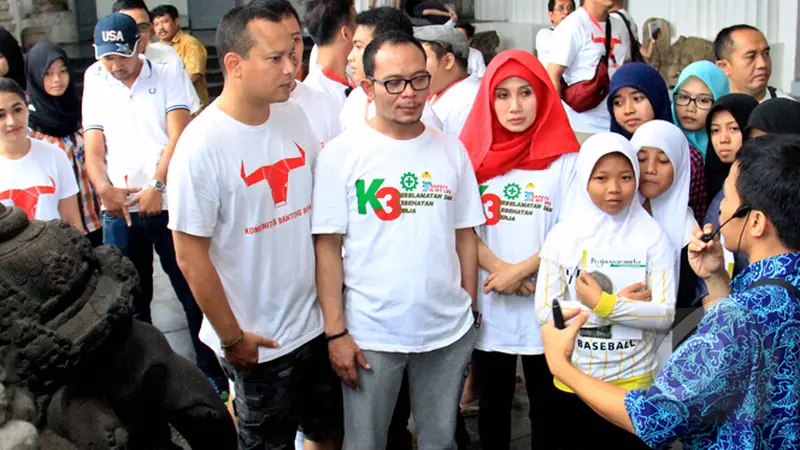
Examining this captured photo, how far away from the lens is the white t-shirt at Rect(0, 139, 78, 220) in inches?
151

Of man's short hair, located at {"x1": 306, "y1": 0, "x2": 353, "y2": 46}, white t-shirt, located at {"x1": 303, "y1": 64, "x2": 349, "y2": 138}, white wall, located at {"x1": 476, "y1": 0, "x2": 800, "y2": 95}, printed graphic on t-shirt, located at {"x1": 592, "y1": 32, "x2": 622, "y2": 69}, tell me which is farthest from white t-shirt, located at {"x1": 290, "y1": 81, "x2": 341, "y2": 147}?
white wall, located at {"x1": 476, "y1": 0, "x2": 800, "y2": 95}

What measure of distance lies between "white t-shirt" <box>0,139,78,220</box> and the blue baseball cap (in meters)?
0.66

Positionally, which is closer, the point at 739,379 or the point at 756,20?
the point at 739,379

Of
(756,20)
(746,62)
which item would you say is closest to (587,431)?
(746,62)

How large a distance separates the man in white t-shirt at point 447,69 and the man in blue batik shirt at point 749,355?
79.5 inches

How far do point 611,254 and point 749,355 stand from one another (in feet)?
3.59

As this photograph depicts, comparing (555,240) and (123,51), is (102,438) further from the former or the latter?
(123,51)

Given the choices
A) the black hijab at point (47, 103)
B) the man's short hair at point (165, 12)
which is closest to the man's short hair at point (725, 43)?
the black hijab at point (47, 103)

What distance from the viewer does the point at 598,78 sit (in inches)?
192

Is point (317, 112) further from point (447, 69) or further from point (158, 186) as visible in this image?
point (158, 186)

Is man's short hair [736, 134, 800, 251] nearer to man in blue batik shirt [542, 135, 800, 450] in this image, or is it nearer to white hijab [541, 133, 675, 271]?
man in blue batik shirt [542, 135, 800, 450]

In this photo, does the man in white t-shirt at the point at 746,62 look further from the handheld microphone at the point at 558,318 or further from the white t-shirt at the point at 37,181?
the white t-shirt at the point at 37,181

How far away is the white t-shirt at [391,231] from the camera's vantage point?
2.94 meters

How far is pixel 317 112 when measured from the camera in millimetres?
3576
